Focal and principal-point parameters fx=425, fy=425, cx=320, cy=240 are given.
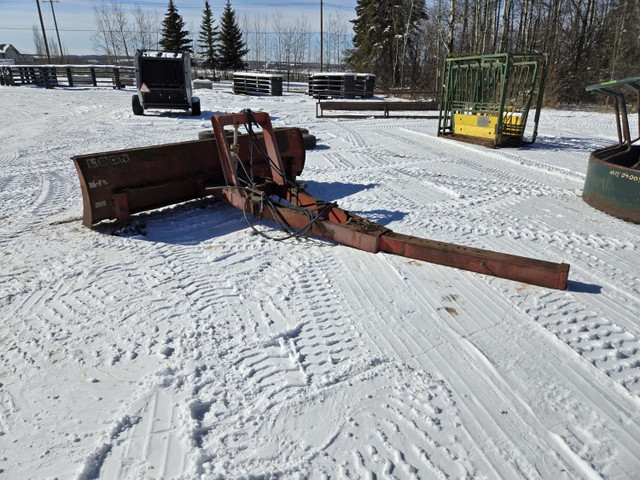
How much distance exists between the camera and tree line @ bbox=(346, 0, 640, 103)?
24198 millimetres

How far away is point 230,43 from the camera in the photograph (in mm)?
→ 39938

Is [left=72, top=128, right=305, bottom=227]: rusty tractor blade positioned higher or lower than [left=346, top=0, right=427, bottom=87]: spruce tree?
lower

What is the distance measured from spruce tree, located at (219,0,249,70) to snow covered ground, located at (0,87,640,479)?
1529 inches

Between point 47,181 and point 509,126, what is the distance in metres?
10.1

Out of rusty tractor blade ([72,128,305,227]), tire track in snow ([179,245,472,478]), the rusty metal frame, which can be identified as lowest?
tire track in snow ([179,245,472,478])

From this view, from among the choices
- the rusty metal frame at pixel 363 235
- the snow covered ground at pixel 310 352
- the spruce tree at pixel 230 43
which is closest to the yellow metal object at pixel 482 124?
the snow covered ground at pixel 310 352

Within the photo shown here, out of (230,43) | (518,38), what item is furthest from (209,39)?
(518,38)

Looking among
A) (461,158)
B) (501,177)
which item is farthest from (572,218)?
(461,158)

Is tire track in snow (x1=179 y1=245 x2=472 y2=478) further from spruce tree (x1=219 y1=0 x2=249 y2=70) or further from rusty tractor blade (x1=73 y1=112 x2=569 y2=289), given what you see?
spruce tree (x1=219 y1=0 x2=249 y2=70)

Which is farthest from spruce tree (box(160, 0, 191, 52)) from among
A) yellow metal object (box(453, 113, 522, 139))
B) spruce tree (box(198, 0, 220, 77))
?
yellow metal object (box(453, 113, 522, 139))

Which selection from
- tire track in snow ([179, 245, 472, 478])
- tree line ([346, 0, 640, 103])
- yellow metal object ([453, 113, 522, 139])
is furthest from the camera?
tree line ([346, 0, 640, 103])

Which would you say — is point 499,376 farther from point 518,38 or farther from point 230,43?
point 230,43

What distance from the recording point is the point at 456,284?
3.76 meters

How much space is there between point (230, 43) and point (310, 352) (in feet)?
140
